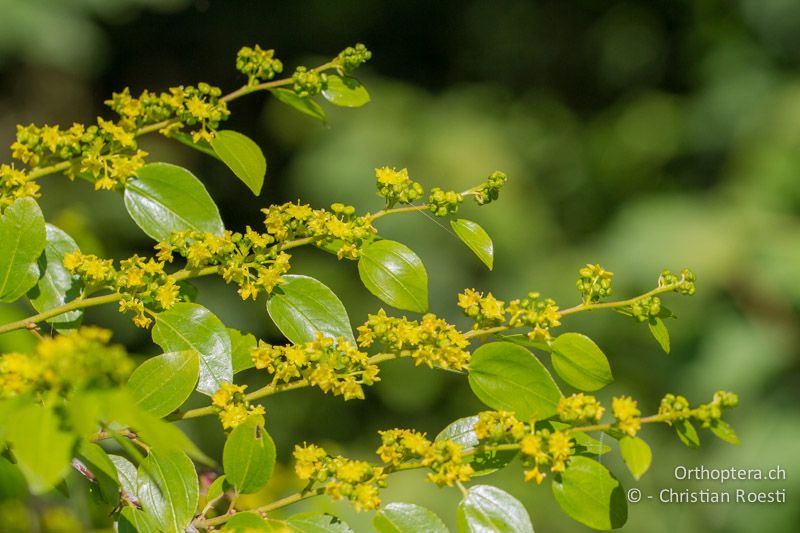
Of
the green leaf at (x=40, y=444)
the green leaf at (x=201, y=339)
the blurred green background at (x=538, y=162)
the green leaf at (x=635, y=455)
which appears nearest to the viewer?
the green leaf at (x=40, y=444)

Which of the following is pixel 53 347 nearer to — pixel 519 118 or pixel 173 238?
pixel 173 238

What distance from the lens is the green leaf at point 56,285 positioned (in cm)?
80

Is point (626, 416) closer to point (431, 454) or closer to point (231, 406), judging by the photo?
point (431, 454)

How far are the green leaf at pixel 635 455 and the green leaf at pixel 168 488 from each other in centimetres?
32

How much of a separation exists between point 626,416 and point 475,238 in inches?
8.5

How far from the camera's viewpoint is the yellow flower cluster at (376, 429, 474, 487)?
690 millimetres

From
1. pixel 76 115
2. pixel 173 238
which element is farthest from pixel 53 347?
pixel 76 115

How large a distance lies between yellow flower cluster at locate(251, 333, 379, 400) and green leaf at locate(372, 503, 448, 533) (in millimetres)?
91

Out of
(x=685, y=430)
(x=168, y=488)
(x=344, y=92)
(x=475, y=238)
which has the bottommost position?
(x=168, y=488)

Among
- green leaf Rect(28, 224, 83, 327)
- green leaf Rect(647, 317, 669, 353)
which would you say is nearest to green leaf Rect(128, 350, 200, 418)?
green leaf Rect(28, 224, 83, 327)

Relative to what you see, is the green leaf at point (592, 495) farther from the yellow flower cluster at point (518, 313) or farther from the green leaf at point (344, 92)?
the green leaf at point (344, 92)

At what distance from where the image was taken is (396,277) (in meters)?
0.79

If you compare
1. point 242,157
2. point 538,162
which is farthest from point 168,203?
point 538,162

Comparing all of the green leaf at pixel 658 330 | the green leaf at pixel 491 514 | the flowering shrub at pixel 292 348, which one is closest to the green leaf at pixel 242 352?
the flowering shrub at pixel 292 348
